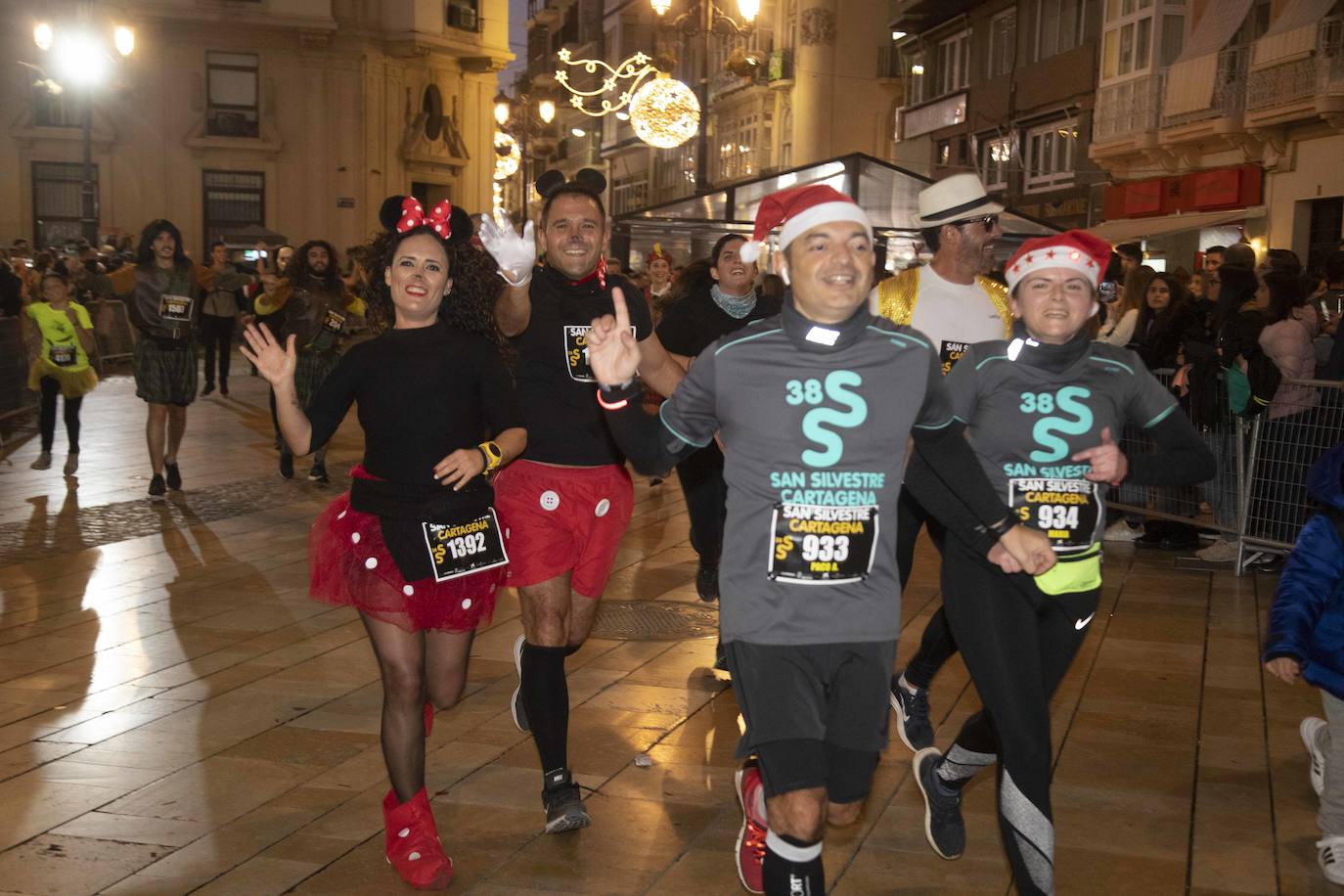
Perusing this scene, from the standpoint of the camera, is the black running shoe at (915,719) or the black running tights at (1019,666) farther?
the black running shoe at (915,719)

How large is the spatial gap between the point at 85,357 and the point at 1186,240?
1992 cm

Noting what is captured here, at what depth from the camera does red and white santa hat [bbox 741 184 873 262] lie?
369 centimetres

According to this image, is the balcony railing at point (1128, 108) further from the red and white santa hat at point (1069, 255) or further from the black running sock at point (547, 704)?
the black running sock at point (547, 704)

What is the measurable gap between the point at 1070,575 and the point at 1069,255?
88cm

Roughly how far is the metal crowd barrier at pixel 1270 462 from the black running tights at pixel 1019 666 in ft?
17.5

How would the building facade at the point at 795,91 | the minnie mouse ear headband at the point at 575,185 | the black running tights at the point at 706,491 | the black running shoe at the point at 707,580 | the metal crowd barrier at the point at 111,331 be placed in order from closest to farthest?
1. the minnie mouse ear headband at the point at 575,185
2. the black running tights at the point at 706,491
3. the black running shoe at the point at 707,580
4. the metal crowd barrier at the point at 111,331
5. the building facade at the point at 795,91

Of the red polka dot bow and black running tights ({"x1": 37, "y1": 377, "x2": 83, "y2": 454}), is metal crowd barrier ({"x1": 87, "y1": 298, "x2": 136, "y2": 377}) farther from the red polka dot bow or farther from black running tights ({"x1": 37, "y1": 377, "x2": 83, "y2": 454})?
the red polka dot bow

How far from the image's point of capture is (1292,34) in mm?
23281

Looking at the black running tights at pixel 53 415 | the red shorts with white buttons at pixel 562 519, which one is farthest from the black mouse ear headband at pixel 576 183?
the black running tights at pixel 53 415

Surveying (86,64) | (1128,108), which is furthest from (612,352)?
(1128,108)

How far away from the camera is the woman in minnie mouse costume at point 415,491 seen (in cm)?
446

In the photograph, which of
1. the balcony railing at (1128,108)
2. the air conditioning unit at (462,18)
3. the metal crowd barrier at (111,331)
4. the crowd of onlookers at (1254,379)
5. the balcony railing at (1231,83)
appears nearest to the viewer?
the crowd of onlookers at (1254,379)

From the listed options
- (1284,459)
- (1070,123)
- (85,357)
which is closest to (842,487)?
(1284,459)

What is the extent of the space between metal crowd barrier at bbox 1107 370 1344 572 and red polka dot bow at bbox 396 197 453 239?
574cm
